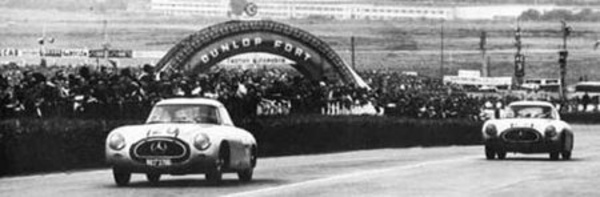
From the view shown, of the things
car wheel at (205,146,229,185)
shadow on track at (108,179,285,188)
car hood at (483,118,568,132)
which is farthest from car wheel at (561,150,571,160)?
car wheel at (205,146,229,185)

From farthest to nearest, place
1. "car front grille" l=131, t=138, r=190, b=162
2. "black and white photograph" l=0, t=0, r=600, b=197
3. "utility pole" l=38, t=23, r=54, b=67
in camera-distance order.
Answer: "utility pole" l=38, t=23, r=54, b=67 < "black and white photograph" l=0, t=0, r=600, b=197 < "car front grille" l=131, t=138, r=190, b=162

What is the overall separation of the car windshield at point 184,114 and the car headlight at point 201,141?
0.89 metres

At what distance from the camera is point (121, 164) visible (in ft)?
66.2

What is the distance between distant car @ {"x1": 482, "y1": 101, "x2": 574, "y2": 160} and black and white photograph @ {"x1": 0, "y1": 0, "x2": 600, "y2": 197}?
0.04 m

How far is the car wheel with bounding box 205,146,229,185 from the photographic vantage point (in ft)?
67.2

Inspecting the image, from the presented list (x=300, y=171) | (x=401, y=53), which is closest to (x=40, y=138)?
(x=300, y=171)

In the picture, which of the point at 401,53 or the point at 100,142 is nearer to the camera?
the point at 100,142

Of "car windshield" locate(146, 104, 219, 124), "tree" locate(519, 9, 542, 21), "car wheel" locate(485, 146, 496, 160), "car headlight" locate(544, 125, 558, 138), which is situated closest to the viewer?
"car windshield" locate(146, 104, 219, 124)

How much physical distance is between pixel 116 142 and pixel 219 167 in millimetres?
1441

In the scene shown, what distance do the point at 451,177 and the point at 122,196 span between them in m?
7.02

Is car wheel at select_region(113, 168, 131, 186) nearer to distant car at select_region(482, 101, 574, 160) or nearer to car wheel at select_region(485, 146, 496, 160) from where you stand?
distant car at select_region(482, 101, 574, 160)

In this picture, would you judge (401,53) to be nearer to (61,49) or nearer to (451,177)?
(61,49)

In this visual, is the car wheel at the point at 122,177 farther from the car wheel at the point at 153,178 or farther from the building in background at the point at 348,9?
the building in background at the point at 348,9

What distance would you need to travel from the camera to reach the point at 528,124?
106 ft
